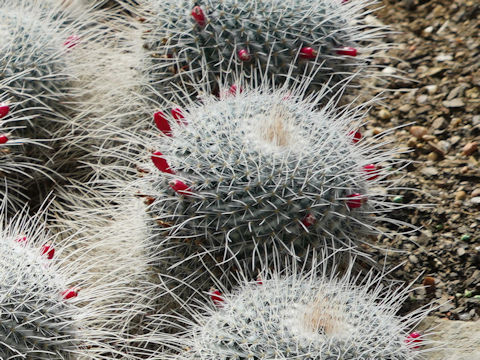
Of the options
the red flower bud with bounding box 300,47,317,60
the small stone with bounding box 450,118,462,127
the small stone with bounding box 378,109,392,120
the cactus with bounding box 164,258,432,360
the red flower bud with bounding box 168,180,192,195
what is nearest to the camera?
the cactus with bounding box 164,258,432,360

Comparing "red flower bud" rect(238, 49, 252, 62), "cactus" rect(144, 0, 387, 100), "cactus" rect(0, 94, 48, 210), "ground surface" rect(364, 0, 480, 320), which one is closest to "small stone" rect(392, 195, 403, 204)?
"ground surface" rect(364, 0, 480, 320)

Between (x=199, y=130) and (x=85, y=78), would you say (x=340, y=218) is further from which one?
(x=85, y=78)

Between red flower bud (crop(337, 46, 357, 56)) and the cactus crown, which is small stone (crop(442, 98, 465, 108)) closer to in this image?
red flower bud (crop(337, 46, 357, 56))

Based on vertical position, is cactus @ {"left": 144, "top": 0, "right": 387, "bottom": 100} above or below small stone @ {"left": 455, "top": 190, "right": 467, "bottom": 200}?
above

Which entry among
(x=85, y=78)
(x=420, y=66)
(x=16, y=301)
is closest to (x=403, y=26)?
(x=420, y=66)

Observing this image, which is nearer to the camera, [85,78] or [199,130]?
[199,130]

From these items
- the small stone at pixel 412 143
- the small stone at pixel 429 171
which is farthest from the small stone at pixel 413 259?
the small stone at pixel 412 143
